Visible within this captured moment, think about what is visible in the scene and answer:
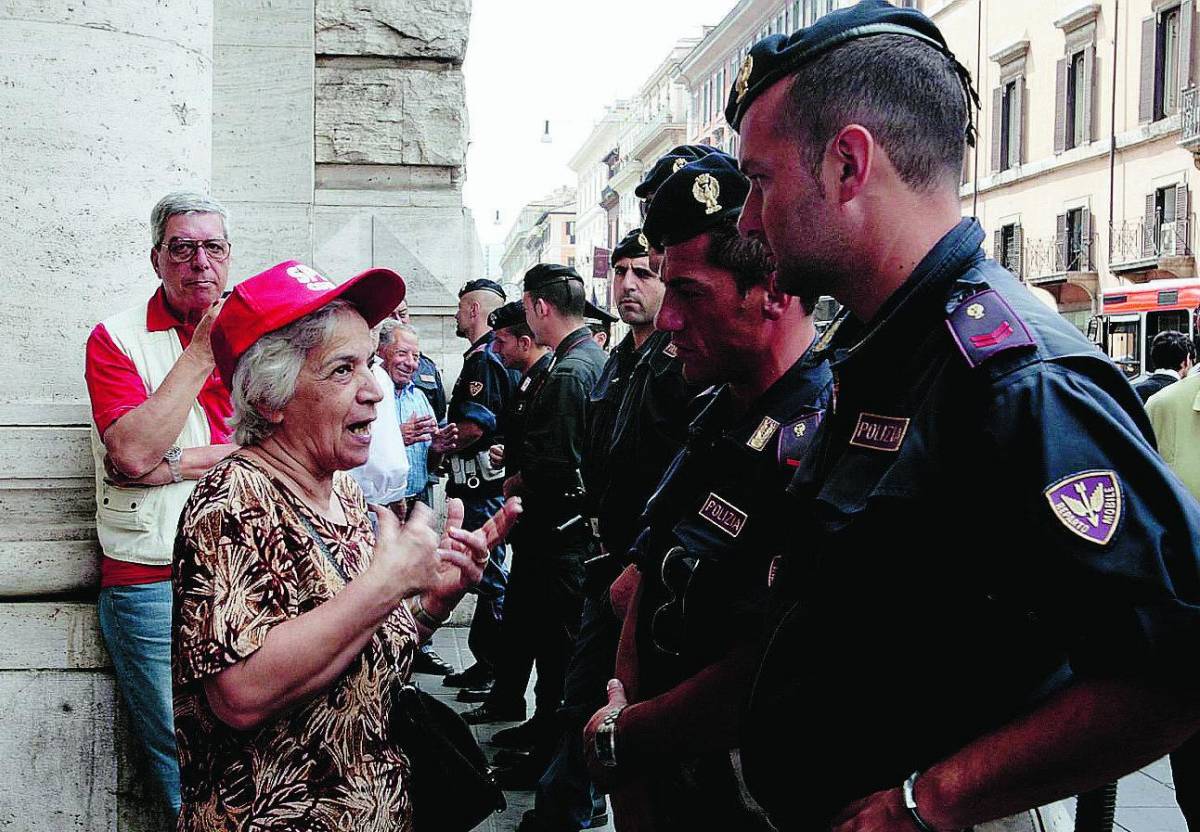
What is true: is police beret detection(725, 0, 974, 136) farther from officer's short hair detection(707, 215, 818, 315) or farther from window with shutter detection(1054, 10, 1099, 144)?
window with shutter detection(1054, 10, 1099, 144)

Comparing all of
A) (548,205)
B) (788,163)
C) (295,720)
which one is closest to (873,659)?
(788,163)

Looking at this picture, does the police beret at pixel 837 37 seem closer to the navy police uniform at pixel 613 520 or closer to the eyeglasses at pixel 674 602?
the eyeglasses at pixel 674 602

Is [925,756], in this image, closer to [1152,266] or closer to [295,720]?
[295,720]

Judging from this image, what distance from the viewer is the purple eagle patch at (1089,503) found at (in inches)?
52.8

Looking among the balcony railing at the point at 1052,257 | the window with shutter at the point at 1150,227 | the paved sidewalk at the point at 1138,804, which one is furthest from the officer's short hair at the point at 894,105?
the balcony railing at the point at 1052,257

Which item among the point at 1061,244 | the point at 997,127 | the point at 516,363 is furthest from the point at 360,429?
the point at 997,127

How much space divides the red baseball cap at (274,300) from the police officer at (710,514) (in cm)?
65

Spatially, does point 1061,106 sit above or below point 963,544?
above

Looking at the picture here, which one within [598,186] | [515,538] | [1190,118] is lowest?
[515,538]

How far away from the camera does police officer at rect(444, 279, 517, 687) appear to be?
7348 millimetres

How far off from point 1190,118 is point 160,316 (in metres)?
29.0

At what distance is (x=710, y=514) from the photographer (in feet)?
7.62

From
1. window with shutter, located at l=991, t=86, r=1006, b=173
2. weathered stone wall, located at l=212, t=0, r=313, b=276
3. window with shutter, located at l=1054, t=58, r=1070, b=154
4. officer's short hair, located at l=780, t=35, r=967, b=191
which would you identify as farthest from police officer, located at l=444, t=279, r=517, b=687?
window with shutter, located at l=991, t=86, r=1006, b=173

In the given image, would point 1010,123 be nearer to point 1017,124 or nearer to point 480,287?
point 1017,124
